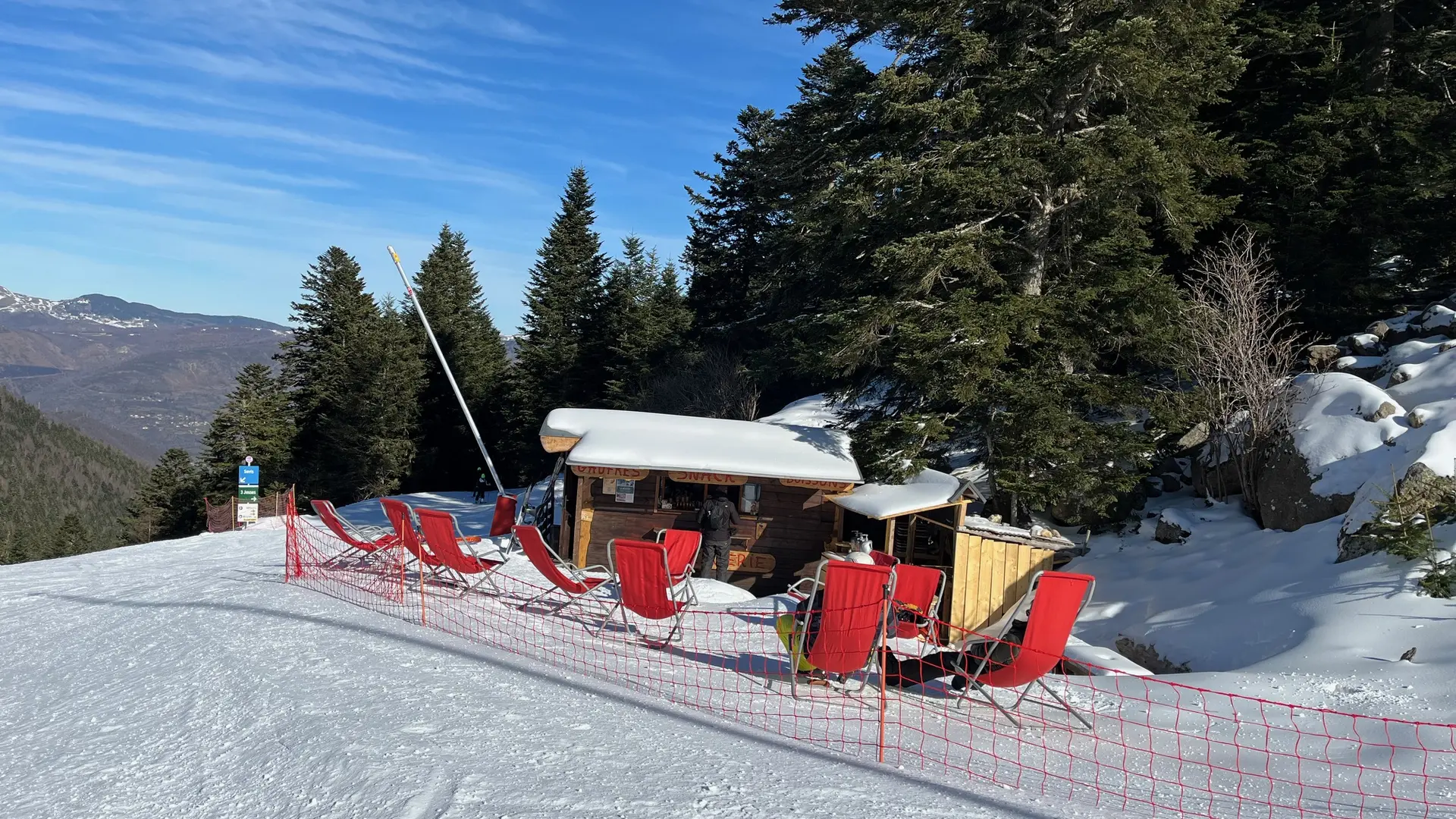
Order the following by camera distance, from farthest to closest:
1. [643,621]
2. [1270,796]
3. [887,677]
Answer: [643,621] → [887,677] → [1270,796]

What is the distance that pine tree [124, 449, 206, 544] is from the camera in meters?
42.3

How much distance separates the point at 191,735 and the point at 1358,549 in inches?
459

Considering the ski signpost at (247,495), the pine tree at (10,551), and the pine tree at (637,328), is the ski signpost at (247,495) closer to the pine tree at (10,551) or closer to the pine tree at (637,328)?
the pine tree at (637,328)

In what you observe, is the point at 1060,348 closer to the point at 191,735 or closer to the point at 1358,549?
the point at 1358,549

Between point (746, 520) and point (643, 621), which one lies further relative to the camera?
point (746, 520)

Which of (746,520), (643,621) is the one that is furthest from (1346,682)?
(746,520)

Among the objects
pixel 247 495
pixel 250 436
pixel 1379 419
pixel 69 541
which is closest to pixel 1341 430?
pixel 1379 419

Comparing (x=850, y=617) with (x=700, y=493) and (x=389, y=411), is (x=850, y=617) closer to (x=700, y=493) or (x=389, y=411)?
(x=700, y=493)

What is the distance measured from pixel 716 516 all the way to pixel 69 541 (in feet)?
192

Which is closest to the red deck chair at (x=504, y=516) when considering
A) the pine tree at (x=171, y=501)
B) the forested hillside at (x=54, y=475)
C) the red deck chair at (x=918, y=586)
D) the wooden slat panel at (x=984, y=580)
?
the wooden slat panel at (x=984, y=580)

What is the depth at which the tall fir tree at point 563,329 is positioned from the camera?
40.3m

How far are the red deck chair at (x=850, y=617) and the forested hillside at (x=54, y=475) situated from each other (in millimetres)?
96060

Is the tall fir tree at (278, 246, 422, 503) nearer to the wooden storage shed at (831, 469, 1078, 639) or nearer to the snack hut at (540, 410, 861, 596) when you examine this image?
the snack hut at (540, 410, 861, 596)

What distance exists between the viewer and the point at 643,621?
9.71 meters
